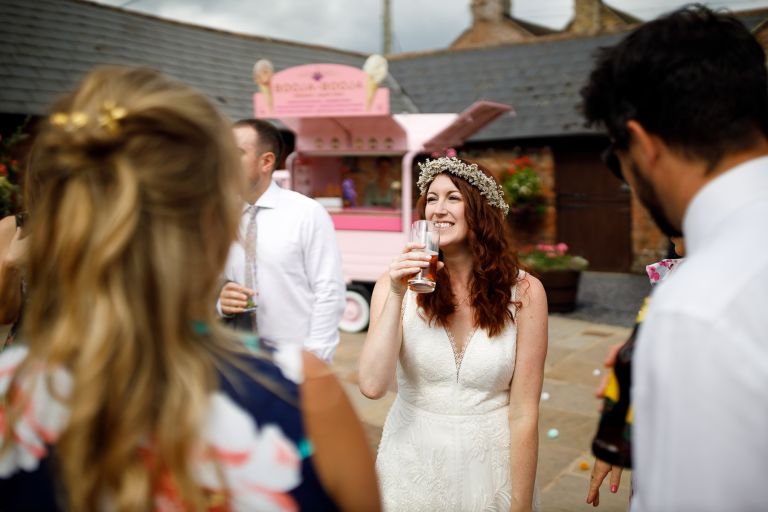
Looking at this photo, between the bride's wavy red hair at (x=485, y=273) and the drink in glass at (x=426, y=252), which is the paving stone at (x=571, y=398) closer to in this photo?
the bride's wavy red hair at (x=485, y=273)

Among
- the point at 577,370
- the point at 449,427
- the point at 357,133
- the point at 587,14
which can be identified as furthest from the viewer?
the point at 587,14

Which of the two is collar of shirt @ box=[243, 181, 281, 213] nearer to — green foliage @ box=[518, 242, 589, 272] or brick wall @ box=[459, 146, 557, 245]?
green foliage @ box=[518, 242, 589, 272]

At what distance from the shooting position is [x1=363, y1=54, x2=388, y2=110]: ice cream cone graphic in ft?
26.2

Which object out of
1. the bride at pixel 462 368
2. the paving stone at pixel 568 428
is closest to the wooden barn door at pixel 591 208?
the paving stone at pixel 568 428

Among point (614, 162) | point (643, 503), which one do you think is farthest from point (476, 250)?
point (643, 503)

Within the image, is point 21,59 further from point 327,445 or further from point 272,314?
point 327,445

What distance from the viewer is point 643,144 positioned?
1.22 meters

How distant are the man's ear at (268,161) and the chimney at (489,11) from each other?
23984mm

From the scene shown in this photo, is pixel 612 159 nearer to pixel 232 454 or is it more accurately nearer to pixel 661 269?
pixel 232 454

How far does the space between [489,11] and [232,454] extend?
26905 mm

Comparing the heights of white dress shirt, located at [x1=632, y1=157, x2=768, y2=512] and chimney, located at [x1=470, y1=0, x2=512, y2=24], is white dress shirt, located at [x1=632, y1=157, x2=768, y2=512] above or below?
below

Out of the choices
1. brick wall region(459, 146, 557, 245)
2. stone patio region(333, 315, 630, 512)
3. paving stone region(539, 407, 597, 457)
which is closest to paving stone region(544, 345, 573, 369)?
stone patio region(333, 315, 630, 512)

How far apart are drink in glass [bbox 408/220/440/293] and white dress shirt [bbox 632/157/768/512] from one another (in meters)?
1.30

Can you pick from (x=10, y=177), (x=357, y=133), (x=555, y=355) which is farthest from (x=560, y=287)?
(x=10, y=177)
